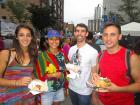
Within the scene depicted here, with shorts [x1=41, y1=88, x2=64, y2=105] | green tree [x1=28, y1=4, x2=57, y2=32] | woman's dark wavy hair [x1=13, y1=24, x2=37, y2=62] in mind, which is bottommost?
shorts [x1=41, y1=88, x2=64, y2=105]

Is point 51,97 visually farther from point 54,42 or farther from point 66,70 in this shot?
point 54,42

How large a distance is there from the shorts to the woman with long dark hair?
0.60 meters

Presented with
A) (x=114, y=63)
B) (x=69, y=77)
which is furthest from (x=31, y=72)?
(x=114, y=63)

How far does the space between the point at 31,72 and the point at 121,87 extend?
1294 millimetres

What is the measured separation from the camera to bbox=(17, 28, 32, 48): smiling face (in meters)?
4.14

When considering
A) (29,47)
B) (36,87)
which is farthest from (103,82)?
(29,47)

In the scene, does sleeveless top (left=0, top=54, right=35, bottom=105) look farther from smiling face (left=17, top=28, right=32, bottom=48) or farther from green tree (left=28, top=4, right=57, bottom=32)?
green tree (left=28, top=4, right=57, bottom=32)

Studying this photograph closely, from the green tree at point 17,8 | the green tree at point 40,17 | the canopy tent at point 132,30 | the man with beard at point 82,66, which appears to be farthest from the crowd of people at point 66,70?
the green tree at point 40,17

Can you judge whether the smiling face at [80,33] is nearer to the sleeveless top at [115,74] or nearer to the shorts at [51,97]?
the shorts at [51,97]

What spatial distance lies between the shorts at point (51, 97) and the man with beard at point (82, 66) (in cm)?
25

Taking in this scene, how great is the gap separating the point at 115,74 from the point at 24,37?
1386mm

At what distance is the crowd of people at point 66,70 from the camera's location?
3525 millimetres

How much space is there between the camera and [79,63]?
5.04 meters

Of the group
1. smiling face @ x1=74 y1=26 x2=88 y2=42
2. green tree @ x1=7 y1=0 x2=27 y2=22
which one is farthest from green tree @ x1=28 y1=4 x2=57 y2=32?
smiling face @ x1=74 y1=26 x2=88 y2=42
